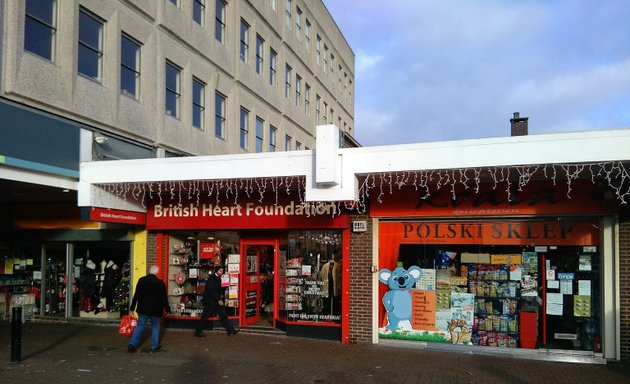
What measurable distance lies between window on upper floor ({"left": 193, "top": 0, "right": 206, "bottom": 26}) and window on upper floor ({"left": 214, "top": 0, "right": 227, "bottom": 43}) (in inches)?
26.7

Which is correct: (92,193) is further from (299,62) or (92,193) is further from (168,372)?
(299,62)

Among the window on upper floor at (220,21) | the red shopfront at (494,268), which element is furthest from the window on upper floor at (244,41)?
the red shopfront at (494,268)

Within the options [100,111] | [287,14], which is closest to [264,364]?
[100,111]

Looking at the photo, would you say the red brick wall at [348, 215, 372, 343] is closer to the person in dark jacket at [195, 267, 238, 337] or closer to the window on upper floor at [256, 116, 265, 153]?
the person in dark jacket at [195, 267, 238, 337]

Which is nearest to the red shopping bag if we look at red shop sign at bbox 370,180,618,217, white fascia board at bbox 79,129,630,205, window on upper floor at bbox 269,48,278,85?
white fascia board at bbox 79,129,630,205

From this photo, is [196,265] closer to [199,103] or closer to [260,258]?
[260,258]

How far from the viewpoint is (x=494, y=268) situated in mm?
10914

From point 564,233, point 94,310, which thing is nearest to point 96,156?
point 94,310

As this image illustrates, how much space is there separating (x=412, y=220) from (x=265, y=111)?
12097 millimetres

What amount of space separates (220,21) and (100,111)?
25.7ft

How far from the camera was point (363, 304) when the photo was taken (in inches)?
449

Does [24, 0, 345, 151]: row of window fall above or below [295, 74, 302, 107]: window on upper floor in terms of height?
below

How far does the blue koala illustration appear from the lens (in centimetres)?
1132

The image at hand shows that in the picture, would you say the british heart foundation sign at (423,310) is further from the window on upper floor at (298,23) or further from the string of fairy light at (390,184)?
the window on upper floor at (298,23)
